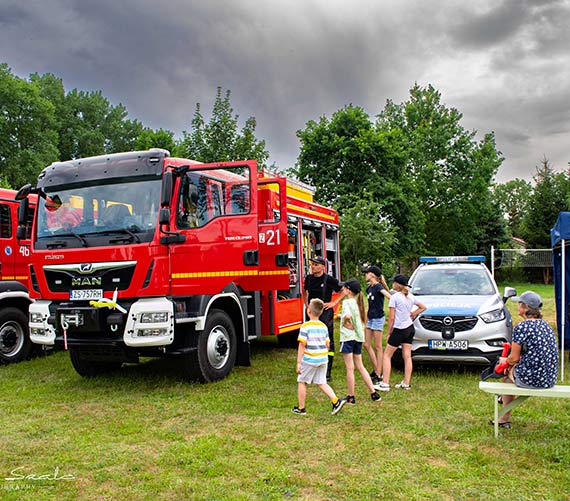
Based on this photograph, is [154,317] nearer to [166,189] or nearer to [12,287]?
[166,189]

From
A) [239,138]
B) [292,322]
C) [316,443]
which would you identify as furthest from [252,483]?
[239,138]

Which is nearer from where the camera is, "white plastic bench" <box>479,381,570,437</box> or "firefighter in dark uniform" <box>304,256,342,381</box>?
"white plastic bench" <box>479,381,570,437</box>

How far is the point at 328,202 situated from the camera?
29.0 m

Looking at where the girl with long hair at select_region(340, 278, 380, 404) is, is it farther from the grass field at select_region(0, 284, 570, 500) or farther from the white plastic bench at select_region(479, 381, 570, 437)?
the white plastic bench at select_region(479, 381, 570, 437)

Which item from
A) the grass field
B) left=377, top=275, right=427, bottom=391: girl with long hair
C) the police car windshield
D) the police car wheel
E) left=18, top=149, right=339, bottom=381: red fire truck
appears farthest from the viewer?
the police car windshield

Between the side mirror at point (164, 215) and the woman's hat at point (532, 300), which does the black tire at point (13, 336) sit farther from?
the woman's hat at point (532, 300)

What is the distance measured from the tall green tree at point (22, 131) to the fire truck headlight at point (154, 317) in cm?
3448

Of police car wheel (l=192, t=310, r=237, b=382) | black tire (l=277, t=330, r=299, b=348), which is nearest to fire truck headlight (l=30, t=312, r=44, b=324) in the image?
police car wheel (l=192, t=310, r=237, b=382)

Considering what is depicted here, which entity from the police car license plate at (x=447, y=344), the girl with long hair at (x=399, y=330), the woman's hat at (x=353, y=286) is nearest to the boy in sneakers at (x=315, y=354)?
the woman's hat at (x=353, y=286)

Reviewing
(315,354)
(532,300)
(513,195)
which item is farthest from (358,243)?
(513,195)

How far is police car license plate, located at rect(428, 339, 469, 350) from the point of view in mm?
7797

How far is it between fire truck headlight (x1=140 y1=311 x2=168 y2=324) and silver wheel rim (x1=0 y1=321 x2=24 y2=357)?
13.2ft

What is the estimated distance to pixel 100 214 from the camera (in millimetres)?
7160

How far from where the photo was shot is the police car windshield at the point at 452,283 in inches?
355
